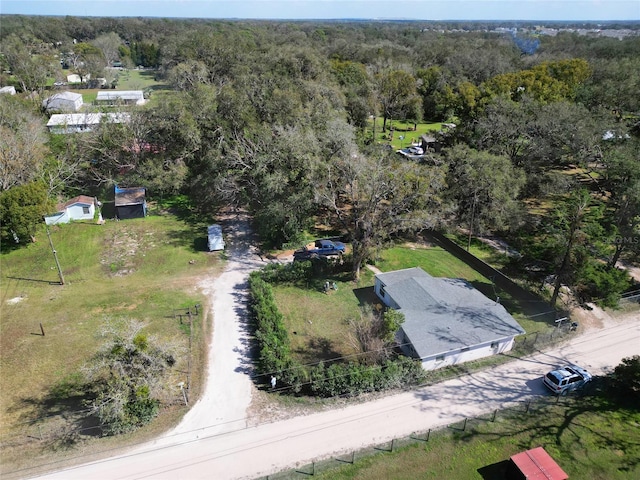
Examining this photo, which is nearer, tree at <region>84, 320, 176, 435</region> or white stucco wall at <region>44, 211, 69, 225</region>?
tree at <region>84, 320, 176, 435</region>

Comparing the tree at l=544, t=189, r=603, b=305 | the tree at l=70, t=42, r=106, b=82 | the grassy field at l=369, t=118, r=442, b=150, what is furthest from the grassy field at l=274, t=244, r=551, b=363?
the tree at l=70, t=42, r=106, b=82

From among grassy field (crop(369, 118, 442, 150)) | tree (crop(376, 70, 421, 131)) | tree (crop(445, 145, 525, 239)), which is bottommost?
grassy field (crop(369, 118, 442, 150))

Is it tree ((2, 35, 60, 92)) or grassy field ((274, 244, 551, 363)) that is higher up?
tree ((2, 35, 60, 92))

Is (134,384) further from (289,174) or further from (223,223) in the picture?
(223,223)

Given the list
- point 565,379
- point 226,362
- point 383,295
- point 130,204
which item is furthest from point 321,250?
point 130,204

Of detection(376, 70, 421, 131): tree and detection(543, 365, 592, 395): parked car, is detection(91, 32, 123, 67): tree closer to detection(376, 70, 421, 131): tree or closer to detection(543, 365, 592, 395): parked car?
detection(376, 70, 421, 131): tree

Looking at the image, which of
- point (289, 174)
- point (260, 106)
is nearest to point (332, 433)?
point (289, 174)
